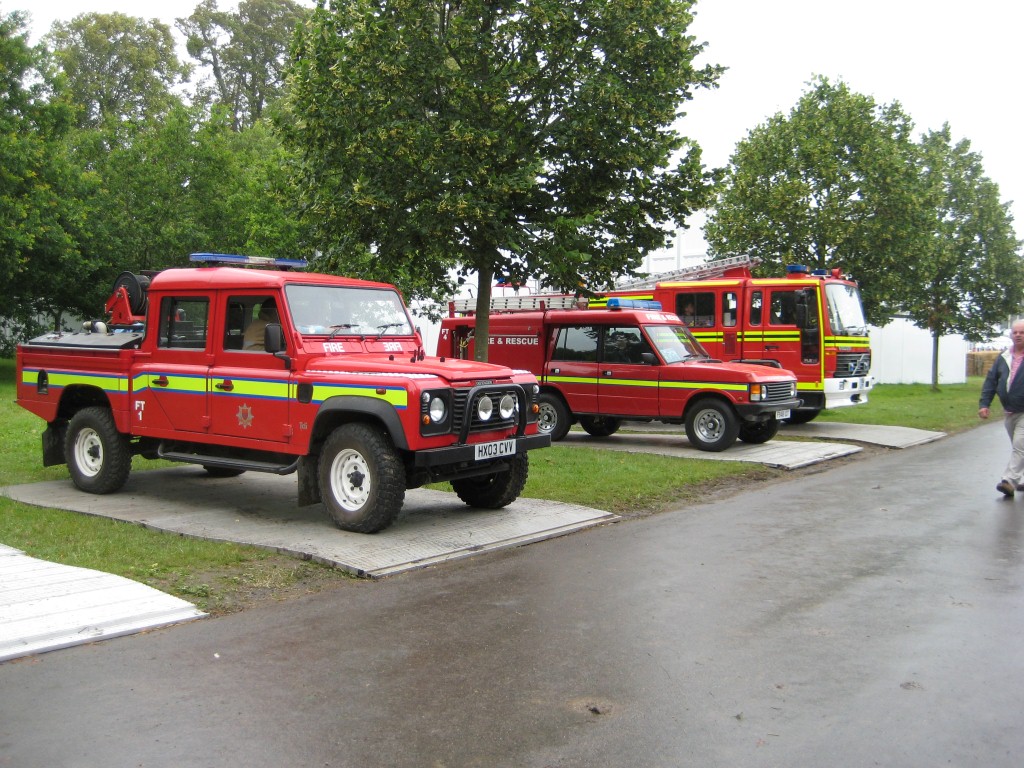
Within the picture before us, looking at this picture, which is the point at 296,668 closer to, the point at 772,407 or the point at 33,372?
the point at 33,372

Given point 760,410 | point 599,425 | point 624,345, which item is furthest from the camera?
point 599,425

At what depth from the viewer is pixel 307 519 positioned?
9008mm

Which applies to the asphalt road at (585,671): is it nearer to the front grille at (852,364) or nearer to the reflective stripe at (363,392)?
the reflective stripe at (363,392)

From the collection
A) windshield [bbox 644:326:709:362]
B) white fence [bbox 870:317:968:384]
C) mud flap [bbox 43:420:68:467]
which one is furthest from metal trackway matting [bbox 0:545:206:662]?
white fence [bbox 870:317:968:384]

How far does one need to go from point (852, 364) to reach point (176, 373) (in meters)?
12.4

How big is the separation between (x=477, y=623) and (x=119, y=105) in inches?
1879

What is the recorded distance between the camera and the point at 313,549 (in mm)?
7742

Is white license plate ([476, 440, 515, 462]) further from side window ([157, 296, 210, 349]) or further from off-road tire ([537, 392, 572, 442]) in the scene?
off-road tire ([537, 392, 572, 442])

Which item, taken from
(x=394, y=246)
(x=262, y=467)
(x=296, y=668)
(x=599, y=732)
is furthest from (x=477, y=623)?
(x=394, y=246)

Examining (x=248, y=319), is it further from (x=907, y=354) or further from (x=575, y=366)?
(x=907, y=354)

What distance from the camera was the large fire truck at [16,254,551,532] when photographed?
8258mm

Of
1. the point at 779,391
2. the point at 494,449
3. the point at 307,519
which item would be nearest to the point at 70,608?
the point at 307,519

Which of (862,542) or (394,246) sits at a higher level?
(394,246)

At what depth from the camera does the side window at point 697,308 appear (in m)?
18.5
